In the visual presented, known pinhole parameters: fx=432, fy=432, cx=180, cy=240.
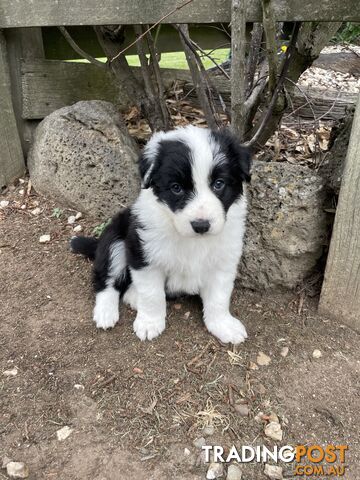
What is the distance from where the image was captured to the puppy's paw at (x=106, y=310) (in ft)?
9.53

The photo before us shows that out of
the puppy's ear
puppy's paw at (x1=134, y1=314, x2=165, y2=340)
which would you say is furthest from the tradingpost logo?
the puppy's ear

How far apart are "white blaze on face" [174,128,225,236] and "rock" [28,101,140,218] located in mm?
1507

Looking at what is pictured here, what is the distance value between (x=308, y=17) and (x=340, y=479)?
2.57 m

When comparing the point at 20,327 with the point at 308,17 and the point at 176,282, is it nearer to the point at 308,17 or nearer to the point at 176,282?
the point at 176,282

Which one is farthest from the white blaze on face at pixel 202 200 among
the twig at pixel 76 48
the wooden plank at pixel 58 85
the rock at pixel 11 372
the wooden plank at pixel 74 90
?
the wooden plank at pixel 58 85

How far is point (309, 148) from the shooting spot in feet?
13.2

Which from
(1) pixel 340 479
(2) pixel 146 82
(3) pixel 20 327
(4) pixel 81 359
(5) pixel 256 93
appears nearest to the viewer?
(1) pixel 340 479

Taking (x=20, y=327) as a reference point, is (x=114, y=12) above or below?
above

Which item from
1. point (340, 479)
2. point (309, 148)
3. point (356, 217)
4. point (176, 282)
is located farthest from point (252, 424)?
point (309, 148)

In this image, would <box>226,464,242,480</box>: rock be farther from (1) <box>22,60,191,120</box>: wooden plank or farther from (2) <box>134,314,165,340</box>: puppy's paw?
(1) <box>22,60,191,120</box>: wooden plank

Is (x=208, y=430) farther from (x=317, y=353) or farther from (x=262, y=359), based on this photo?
(x=317, y=353)

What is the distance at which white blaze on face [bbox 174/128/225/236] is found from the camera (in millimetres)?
2148

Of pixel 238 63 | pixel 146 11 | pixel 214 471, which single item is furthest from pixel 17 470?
pixel 146 11

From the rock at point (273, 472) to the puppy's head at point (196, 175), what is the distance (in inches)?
46.4
